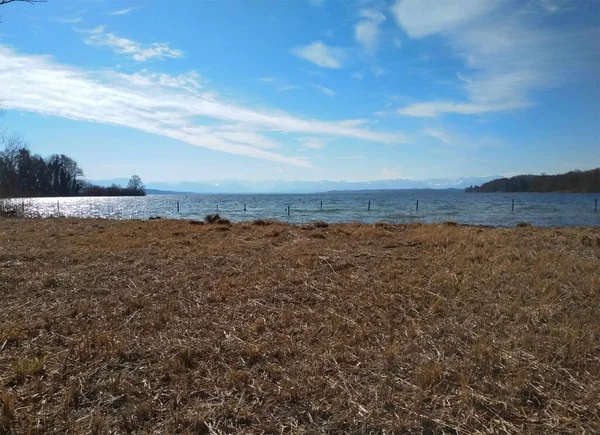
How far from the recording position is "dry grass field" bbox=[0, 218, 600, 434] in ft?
10.4

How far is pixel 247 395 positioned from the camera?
3.48 meters

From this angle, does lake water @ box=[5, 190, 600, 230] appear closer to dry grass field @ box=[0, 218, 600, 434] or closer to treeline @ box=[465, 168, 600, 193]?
dry grass field @ box=[0, 218, 600, 434]

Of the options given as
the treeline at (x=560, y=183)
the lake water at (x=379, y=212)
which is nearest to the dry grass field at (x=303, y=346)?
the lake water at (x=379, y=212)

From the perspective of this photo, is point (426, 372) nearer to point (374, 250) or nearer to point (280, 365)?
point (280, 365)

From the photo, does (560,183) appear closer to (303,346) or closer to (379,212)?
(379,212)

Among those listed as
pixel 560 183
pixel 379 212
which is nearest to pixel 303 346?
pixel 379 212

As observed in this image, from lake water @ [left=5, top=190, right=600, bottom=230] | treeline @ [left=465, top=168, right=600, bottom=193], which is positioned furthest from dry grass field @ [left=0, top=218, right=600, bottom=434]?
treeline @ [left=465, top=168, right=600, bottom=193]

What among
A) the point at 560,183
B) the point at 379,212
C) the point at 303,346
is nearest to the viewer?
the point at 303,346

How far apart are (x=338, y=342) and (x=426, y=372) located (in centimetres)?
116

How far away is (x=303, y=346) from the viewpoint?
4.48 metres

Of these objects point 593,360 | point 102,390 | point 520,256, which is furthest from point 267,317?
point 520,256

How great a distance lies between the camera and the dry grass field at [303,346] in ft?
10.4

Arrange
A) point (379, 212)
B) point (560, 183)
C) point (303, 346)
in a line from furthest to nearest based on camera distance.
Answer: point (560, 183) → point (379, 212) → point (303, 346)

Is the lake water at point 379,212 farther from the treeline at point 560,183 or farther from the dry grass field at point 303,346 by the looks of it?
the treeline at point 560,183
